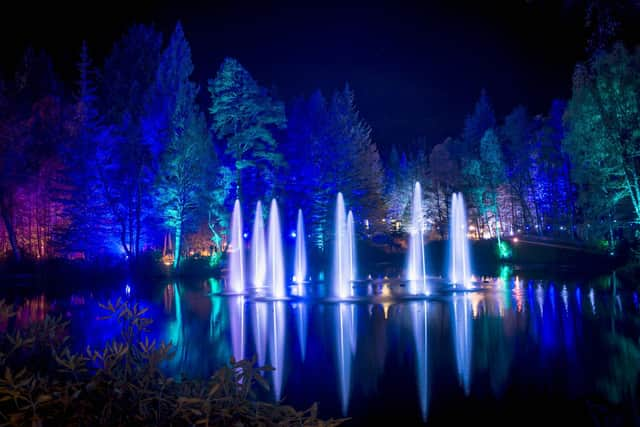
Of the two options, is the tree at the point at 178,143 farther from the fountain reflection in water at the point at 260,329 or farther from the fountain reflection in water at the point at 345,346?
the fountain reflection in water at the point at 345,346

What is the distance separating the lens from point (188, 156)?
94.5 ft

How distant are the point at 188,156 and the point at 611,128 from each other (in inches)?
945

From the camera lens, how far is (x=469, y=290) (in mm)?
18703

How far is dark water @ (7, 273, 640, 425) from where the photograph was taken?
6230mm

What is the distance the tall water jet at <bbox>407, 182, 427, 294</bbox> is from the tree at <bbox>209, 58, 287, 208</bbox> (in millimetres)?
10503

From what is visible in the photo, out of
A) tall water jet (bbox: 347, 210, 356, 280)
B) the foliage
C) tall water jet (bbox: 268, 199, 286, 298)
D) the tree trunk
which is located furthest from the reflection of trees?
the tree trunk

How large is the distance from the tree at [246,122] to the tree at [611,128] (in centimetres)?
1971

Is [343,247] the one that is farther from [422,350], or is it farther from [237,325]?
[422,350]

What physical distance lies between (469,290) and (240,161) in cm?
1944

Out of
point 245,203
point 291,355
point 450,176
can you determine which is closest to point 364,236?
point 245,203

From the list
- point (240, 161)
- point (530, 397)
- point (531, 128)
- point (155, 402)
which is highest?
point (531, 128)

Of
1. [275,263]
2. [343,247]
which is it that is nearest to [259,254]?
[275,263]

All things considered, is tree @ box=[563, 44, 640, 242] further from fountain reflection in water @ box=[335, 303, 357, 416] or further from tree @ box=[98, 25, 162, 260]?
tree @ box=[98, 25, 162, 260]

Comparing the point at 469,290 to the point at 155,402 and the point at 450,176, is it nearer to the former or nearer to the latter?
the point at 155,402
